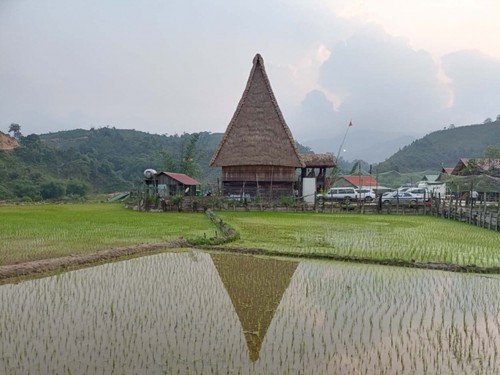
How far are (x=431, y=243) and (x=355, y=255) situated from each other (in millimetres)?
3352

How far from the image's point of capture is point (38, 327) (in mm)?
5500

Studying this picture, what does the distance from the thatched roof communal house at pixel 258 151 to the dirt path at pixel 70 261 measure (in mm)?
16804

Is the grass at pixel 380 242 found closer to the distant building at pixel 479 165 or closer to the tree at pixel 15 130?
the distant building at pixel 479 165

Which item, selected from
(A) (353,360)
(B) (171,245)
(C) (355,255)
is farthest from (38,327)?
(C) (355,255)

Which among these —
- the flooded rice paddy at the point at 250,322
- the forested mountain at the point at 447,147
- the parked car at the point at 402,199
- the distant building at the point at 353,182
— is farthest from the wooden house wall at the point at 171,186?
the forested mountain at the point at 447,147

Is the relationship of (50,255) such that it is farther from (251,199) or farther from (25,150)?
(25,150)

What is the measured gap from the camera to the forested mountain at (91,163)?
146 ft

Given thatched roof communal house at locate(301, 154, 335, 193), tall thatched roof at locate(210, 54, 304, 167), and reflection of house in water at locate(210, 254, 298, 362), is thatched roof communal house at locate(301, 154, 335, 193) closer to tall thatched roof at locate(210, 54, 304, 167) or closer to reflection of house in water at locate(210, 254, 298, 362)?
tall thatched roof at locate(210, 54, 304, 167)

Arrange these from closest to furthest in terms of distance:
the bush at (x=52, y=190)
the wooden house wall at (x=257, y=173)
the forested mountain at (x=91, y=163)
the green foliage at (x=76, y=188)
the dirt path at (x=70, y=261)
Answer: the dirt path at (x=70, y=261), the wooden house wall at (x=257, y=173), the bush at (x=52, y=190), the forested mountain at (x=91, y=163), the green foliage at (x=76, y=188)

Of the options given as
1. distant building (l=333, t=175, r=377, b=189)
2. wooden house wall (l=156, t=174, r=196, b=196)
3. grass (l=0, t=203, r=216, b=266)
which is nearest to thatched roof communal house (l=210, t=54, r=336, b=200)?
wooden house wall (l=156, t=174, r=196, b=196)

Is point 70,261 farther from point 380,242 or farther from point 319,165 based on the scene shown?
point 319,165

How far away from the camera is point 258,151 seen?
93.8 feet

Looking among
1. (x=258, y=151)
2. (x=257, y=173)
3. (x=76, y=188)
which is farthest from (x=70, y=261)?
(x=76, y=188)

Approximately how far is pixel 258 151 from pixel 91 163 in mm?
35382
